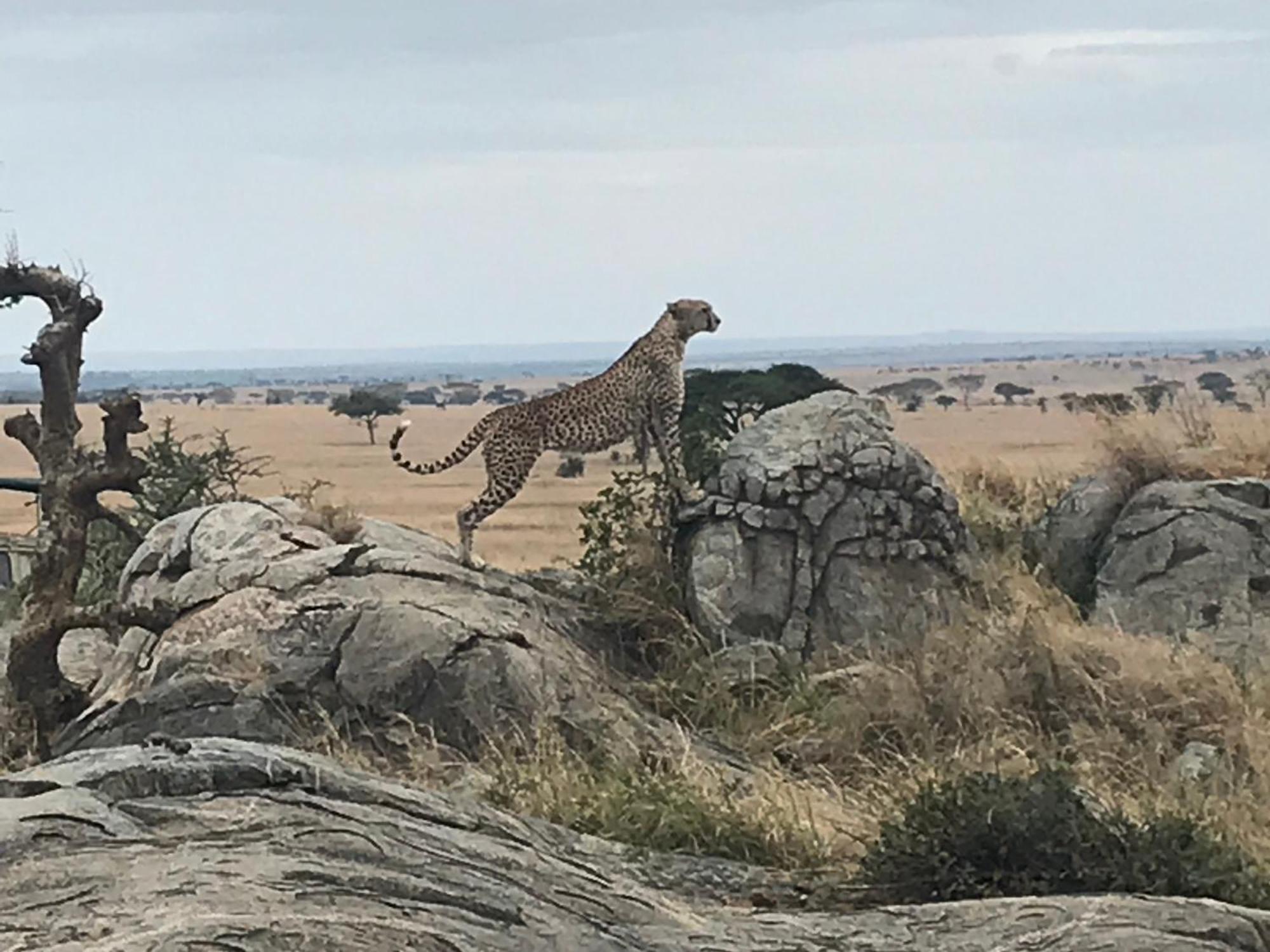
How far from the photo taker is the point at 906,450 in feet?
43.0

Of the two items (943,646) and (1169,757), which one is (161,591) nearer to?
(943,646)

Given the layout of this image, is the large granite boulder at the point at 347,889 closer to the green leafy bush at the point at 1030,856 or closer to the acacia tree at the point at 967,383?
the green leafy bush at the point at 1030,856

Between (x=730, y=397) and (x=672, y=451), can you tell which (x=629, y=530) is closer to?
(x=672, y=451)

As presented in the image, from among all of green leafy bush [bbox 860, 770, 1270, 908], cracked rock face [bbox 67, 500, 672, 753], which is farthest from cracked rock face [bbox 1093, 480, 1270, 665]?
green leafy bush [bbox 860, 770, 1270, 908]

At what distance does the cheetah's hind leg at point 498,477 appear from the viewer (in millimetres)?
12312

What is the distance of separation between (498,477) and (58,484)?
9.21 ft

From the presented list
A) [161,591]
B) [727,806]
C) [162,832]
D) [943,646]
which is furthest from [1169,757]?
[162,832]

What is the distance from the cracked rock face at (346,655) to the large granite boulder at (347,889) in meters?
4.67

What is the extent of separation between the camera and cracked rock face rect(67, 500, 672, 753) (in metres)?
10.5

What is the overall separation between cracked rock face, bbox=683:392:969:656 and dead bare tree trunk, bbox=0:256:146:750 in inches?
152

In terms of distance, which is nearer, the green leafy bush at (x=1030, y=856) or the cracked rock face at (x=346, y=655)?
the green leafy bush at (x=1030, y=856)

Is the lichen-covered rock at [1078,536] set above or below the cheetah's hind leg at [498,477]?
below

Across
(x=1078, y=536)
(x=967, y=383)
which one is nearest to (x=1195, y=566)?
(x=1078, y=536)

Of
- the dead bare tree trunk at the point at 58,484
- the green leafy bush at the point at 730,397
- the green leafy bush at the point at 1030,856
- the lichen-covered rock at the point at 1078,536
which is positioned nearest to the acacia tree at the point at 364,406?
the green leafy bush at the point at 730,397
